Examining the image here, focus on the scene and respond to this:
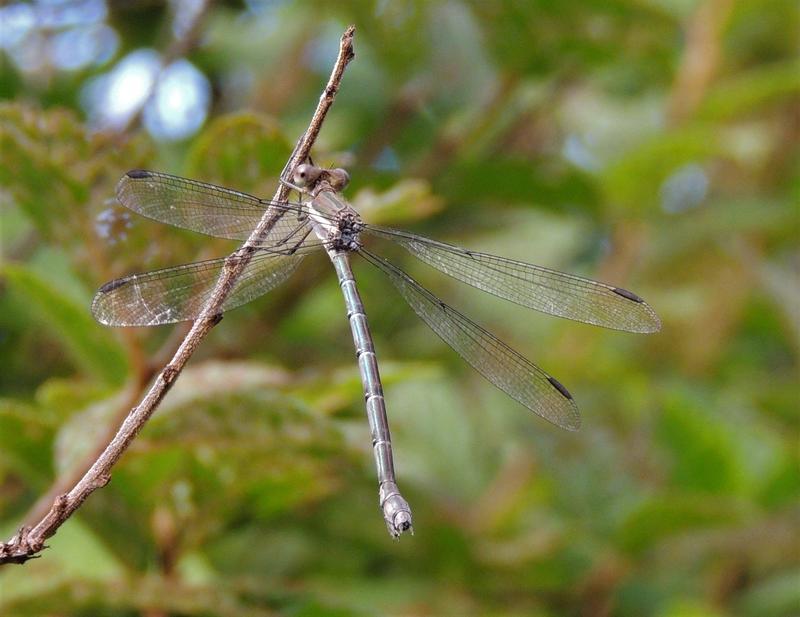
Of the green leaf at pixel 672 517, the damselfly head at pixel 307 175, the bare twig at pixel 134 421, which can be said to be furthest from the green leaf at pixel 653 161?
the bare twig at pixel 134 421

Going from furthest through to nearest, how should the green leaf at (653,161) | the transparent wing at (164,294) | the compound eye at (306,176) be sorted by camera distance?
the green leaf at (653,161) < the compound eye at (306,176) < the transparent wing at (164,294)

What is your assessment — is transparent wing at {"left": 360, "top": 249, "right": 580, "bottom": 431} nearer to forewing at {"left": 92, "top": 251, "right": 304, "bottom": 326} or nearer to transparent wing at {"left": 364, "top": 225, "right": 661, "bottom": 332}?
transparent wing at {"left": 364, "top": 225, "right": 661, "bottom": 332}

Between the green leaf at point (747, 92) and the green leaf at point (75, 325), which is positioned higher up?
the green leaf at point (747, 92)

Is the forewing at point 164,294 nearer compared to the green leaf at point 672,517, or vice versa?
the forewing at point 164,294

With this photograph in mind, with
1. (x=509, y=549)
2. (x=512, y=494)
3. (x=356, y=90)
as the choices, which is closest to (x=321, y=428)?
(x=509, y=549)

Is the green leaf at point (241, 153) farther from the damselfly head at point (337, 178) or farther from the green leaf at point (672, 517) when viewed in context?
the green leaf at point (672, 517)

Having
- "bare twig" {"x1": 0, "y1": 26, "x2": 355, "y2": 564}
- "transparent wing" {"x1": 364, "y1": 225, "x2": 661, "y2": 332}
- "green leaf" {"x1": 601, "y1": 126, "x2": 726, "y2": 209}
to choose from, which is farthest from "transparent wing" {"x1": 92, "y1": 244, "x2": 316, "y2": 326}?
"green leaf" {"x1": 601, "y1": 126, "x2": 726, "y2": 209}

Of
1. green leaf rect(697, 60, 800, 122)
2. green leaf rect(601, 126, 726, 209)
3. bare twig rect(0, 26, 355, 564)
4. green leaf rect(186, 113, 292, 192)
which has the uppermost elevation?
green leaf rect(697, 60, 800, 122)

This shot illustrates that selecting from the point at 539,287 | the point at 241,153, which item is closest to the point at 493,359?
the point at 539,287
